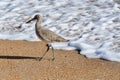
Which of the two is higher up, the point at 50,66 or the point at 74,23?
the point at 50,66

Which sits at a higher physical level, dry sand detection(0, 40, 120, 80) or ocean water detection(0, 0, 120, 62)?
dry sand detection(0, 40, 120, 80)

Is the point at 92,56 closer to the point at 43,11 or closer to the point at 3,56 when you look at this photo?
the point at 3,56

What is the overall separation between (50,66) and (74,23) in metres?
4.39

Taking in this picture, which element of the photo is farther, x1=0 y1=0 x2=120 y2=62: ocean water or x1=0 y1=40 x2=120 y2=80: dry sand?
x1=0 y1=0 x2=120 y2=62: ocean water

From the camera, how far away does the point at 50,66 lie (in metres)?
9.25

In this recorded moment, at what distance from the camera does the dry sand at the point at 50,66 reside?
28.1 ft

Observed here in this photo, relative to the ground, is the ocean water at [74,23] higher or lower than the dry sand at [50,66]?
lower

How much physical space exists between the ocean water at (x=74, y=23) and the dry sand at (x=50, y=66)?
459 millimetres

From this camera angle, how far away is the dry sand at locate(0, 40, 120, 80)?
8.58m

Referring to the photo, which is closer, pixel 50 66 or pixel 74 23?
pixel 50 66

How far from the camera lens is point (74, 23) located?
44.3ft

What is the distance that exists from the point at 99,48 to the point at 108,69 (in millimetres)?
1755

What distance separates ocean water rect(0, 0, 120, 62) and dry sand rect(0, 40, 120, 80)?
0.46 m

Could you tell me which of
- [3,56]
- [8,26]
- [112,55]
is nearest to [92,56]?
[112,55]
